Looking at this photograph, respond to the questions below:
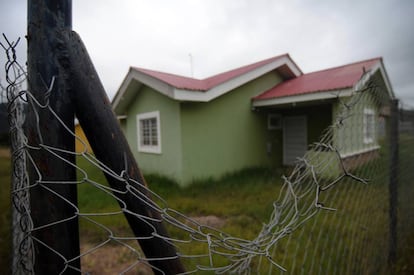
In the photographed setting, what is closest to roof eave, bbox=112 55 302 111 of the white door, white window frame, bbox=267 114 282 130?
white window frame, bbox=267 114 282 130

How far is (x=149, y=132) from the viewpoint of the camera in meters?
7.65

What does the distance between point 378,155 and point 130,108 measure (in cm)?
789

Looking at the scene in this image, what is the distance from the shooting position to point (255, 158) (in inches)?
307

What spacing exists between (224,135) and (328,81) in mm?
3474

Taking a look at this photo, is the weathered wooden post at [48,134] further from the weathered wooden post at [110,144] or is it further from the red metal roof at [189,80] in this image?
the red metal roof at [189,80]

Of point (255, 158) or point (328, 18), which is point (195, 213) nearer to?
point (255, 158)

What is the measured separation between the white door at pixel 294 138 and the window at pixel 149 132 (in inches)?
196

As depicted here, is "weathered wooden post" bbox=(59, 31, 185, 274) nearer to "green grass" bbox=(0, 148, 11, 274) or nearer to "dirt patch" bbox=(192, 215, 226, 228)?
"green grass" bbox=(0, 148, 11, 274)

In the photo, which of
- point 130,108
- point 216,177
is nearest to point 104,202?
point 216,177

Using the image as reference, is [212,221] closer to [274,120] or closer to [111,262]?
[111,262]

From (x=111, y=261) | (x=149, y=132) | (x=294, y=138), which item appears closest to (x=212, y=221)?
(x=111, y=261)

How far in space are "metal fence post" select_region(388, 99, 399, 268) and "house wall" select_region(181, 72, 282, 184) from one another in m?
4.61

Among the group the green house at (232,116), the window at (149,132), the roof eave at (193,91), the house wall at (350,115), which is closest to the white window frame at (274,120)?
the green house at (232,116)

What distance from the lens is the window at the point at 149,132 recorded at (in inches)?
275
